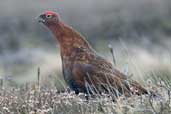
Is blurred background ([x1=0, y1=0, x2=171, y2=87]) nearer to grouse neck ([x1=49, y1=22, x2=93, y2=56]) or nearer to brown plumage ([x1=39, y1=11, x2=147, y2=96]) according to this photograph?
grouse neck ([x1=49, y1=22, x2=93, y2=56])

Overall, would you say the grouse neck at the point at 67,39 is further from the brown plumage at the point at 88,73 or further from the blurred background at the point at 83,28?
the blurred background at the point at 83,28

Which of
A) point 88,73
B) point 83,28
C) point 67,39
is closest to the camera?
point 88,73

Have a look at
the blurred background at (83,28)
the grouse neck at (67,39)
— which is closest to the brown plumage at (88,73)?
the grouse neck at (67,39)

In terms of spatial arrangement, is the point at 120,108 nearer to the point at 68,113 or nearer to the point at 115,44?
the point at 68,113

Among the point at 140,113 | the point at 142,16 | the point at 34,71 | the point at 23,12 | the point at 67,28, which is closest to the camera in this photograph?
the point at 140,113

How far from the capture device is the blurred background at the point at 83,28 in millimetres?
18094

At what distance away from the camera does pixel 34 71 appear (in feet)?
54.9

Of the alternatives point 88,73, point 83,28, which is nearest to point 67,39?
point 88,73

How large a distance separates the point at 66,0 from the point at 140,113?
813 inches

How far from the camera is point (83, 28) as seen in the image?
2353 centimetres

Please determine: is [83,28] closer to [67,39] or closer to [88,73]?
[67,39]

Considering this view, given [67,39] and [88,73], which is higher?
[67,39]

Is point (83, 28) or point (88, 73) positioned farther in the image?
point (83, 28)

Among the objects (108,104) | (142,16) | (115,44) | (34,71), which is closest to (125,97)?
(108,104)
